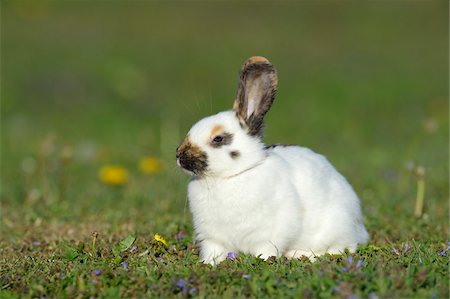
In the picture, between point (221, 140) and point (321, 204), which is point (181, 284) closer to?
point (221, 140)

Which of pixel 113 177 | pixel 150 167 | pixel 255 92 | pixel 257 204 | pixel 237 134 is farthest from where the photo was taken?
pixel 150 167

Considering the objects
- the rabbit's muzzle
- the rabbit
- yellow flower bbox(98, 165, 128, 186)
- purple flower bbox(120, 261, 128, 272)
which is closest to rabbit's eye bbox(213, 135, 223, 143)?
the rabbit

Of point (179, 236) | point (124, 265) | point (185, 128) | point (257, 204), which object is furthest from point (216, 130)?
point (185, 128)

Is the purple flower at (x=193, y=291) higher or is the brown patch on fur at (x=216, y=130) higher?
the brown patch on fur at (x=216, y=130)

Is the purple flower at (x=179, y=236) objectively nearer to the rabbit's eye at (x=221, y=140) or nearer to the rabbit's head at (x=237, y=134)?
the rabbit's head at (x=237, y=134)

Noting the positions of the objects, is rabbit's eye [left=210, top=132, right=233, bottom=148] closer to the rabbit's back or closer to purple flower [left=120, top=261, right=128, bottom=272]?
the rabbit's back

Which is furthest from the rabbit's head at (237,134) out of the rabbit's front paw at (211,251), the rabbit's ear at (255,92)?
the rabbit's front paw at (211,251)
